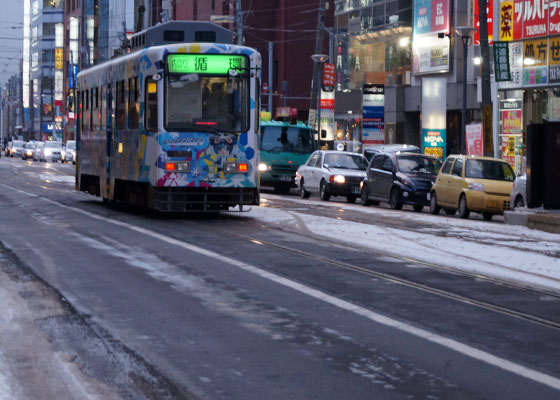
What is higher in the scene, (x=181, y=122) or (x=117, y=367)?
(x=181, y=122)

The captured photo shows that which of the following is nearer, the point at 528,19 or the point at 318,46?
the point at 528,19

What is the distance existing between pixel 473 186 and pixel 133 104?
8886mm

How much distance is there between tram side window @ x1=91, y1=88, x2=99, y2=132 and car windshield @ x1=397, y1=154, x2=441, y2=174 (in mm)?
8678

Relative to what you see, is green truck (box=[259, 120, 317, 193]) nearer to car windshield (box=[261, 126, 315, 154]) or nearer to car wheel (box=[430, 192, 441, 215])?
car windshield (box=[261, 126, 315, 154])

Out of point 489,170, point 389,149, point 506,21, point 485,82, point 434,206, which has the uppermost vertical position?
point 506,21

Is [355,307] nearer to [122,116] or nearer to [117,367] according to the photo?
[117,367]

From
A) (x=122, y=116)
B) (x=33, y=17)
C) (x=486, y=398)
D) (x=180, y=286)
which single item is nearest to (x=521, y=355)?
(x=486, y=398)

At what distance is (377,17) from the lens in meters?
57.5

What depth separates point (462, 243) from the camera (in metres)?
18.6

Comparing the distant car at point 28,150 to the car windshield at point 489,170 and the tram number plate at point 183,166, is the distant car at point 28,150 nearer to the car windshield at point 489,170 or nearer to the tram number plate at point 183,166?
the car windshield at point 489,170

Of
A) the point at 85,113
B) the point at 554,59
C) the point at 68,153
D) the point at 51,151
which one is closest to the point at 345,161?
the point at 554,59

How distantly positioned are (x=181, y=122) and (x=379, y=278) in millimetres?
10132

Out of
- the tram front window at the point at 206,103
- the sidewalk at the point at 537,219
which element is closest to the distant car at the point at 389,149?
the sidewalk at the point at 537,219

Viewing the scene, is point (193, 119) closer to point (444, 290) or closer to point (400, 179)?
point (400, 179)
